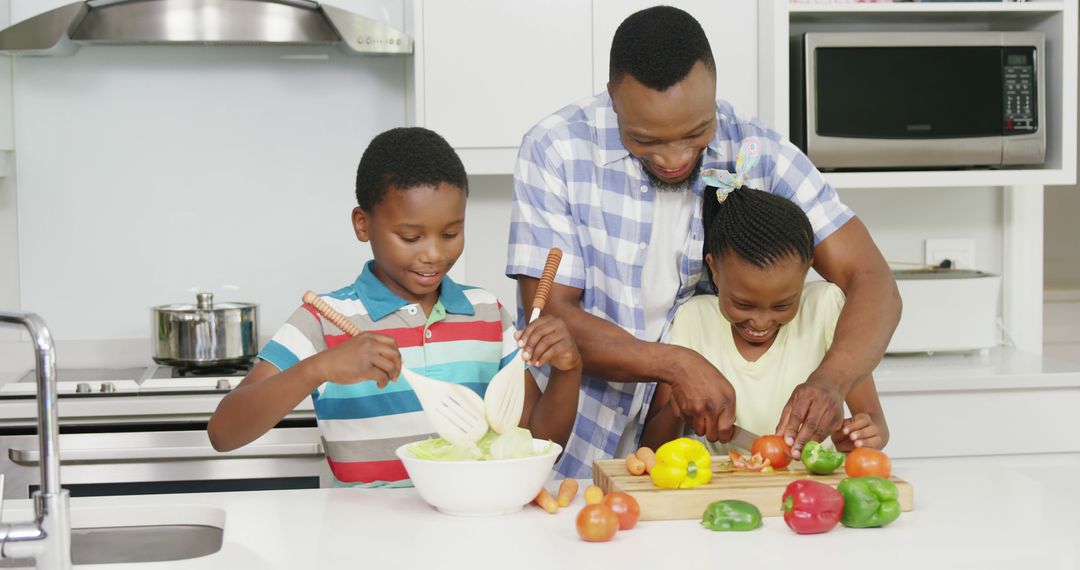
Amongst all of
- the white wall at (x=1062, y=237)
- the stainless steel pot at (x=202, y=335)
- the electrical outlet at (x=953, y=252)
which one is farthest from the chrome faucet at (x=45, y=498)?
the white wall at (x=1062, y=237)

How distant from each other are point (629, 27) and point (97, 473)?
4.68 ft

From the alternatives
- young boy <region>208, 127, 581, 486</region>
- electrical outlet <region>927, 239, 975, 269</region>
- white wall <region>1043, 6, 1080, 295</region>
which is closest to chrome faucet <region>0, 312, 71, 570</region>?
young boy <region>208, 127, 581, 486</region>

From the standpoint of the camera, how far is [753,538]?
1.20m

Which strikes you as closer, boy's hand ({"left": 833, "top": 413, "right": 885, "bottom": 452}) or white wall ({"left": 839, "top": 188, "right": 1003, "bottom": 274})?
boy's hand ({"left": 833, "top": 413, "right": 885, "bottom": 452})

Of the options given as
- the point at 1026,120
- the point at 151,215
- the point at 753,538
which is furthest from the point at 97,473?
the point at 1026,120

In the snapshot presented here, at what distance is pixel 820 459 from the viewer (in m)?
1.35

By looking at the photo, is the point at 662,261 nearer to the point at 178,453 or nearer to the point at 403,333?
the point at 403,333

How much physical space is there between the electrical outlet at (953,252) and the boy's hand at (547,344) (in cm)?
177

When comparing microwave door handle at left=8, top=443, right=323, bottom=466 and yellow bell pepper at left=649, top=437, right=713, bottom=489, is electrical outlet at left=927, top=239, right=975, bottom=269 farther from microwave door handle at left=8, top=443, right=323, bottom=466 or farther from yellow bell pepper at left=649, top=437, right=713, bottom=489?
yellow bell pepper at left=649, top=437, right=713, bottom=489

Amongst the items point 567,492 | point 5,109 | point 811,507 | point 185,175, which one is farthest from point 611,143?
point 5,109

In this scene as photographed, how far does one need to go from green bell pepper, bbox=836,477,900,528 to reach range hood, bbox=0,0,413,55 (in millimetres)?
1653

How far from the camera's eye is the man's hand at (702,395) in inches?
60.1

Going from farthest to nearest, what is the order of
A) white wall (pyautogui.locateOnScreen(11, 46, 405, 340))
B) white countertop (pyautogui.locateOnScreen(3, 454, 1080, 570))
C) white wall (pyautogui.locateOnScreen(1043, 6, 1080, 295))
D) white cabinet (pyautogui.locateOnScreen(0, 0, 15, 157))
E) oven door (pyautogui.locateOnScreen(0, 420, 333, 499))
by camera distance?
white wall (pyautogui.locateOnScreen(1043, 6, 1080, 295))
white wall (pyautogui.locateOnScreen(11, 46, 405, 340))
white cabinet (pyautogui.locateOnScreen(0, 0, 15, 157))
oven door (pyautogui.locateOnScreen(0, 420, 333, 499))
white countertop (pyautogui.locateOnScreen(3, 454, 1080, 570))

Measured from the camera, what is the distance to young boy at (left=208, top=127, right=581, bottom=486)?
4.97 feet
